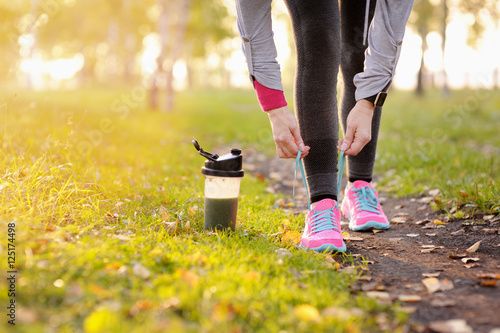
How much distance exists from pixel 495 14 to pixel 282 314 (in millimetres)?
18521

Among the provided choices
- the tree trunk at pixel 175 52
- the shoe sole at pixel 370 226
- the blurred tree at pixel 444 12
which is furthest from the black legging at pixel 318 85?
the blurred tree at pixel 444 12

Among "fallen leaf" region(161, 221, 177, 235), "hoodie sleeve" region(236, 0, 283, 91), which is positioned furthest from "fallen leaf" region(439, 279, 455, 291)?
"fallen leaf" region(161, 221, 177, 235)

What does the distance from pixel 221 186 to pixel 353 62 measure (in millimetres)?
1101

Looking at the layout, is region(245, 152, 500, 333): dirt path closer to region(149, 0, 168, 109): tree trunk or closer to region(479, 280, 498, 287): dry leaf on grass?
region(479, 280, 498, 287): dry leaf on grass

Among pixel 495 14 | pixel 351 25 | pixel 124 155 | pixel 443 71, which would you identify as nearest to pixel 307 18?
pixel 351 25

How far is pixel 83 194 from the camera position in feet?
7.38

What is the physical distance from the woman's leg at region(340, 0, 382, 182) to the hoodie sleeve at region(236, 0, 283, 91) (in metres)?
0.56

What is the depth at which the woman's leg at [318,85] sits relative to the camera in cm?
196

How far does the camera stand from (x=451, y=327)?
1303mm

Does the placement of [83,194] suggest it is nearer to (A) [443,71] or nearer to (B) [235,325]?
(B) [235,325]

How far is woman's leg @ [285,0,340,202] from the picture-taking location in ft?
6.43

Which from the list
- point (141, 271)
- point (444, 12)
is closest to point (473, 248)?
point (141, 271)

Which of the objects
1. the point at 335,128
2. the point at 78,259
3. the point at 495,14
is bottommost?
the point at 78,259

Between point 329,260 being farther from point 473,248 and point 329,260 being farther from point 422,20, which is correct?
point 422,20
